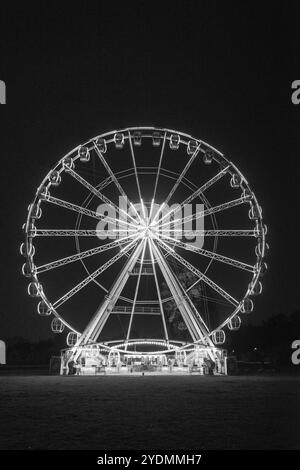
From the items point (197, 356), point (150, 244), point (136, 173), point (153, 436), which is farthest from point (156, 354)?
Result: point (153, 436)

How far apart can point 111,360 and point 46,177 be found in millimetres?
11291

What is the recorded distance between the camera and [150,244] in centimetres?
3441

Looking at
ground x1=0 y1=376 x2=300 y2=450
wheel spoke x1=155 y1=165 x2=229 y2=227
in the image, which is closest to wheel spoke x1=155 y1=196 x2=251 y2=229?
wheel spoke x1=155 y1=165 x2=229 y2=227

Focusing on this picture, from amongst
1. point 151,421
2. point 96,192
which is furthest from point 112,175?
point 151,421

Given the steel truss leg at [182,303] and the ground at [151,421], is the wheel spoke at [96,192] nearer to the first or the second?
the steel truss leg at [182,303]

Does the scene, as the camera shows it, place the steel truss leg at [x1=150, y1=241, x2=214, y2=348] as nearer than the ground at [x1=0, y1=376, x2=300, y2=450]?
No

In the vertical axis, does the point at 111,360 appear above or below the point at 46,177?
below

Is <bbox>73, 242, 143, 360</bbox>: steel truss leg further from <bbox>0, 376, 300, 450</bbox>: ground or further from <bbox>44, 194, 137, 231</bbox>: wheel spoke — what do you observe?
<bbox>0, 376, 300, 450</bbox>: ground

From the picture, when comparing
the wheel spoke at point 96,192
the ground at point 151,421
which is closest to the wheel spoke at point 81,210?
the wheel spoke at point 96,192

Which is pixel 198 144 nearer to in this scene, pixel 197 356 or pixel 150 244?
pixel 150 244

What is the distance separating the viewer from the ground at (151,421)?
10.2 meters

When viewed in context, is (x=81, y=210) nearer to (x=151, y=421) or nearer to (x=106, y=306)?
(x=106, y=306)

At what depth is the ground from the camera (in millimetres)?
10227

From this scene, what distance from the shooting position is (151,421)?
43.4 feet
